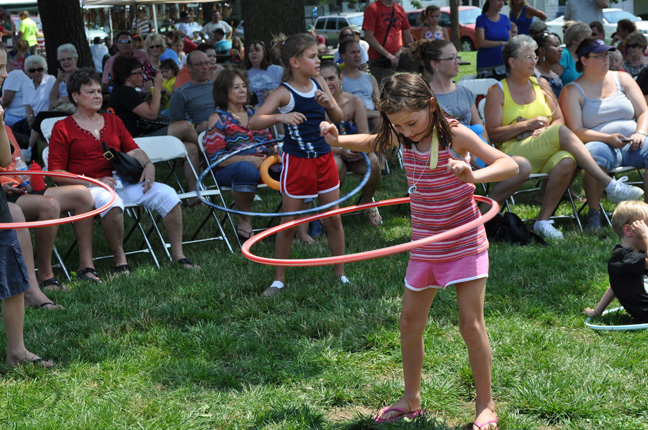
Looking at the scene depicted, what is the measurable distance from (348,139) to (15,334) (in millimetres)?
2097

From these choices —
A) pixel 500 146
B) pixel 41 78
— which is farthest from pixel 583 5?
pixel 41 78

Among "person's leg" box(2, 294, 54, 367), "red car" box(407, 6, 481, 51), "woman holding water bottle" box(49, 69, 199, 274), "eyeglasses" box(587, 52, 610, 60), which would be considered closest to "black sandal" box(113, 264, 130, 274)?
"woman holding water bottle" box(49, 69, 199, 274)

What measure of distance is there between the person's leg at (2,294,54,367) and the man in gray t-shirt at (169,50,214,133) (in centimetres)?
444

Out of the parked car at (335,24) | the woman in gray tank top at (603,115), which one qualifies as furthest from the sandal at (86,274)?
the parked car at (335,24)

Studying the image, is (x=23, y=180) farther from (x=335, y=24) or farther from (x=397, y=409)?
(x=335, y=24)

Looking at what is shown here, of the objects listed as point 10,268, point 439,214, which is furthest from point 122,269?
point 439,214

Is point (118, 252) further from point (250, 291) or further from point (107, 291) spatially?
point (250, 291)

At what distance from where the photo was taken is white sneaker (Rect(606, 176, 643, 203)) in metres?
5.99

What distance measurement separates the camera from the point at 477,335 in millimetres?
3186

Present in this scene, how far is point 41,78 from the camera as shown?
949 cm

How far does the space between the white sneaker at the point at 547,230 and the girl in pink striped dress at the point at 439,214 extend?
10.4ft

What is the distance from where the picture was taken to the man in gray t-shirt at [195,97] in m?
8.26

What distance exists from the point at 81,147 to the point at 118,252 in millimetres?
879

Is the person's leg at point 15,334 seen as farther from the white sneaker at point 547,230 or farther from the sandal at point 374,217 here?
the white sneaker at point 547,230
